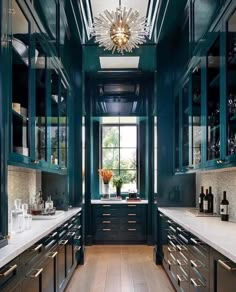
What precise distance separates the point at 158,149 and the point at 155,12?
6.38ft

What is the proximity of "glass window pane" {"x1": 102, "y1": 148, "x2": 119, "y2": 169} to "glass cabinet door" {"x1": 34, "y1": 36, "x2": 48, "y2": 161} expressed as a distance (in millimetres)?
4593

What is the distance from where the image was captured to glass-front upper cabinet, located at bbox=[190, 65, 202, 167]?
3914 millimetres

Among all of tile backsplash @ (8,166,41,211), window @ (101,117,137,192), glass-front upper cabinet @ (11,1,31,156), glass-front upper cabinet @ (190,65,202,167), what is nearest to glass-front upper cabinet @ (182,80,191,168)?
glass-front upper cabinet @ (190,65,202,167)

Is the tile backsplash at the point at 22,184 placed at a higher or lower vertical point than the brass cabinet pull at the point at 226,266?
higher

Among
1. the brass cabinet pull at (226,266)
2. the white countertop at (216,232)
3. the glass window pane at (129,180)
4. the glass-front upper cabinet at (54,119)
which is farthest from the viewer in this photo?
the glass window pane at (129,180)

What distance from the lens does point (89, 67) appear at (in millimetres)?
6770

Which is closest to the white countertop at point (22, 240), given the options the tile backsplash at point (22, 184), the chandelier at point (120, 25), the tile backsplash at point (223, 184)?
the tile backsplash at point (22, 184)

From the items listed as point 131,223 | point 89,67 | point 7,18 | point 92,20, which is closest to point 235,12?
point 7,18

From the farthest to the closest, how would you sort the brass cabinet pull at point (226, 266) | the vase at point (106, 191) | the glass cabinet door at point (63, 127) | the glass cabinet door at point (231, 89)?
the vase at point (106, 191) < the glass cabinet door at point (63, 127) < the glass cabinet door at point (231, 89) < the brass cabinet pull at point (226, 266)

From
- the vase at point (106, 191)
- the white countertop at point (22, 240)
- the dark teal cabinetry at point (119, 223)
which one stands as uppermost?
the white countertop at point (22, 240)

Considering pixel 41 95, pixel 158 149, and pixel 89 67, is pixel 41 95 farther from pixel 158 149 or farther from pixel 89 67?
pixel 89 67

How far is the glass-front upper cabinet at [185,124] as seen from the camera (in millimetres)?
4570

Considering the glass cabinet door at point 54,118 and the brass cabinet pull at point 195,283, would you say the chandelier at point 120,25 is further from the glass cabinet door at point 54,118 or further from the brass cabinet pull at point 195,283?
the brass cabinet pull at point 195,283

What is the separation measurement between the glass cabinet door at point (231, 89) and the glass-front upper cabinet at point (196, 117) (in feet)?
3.12
